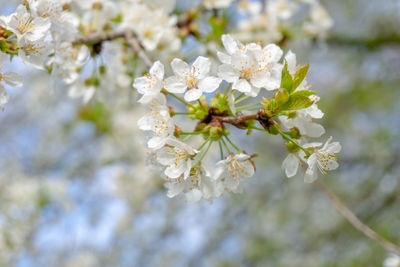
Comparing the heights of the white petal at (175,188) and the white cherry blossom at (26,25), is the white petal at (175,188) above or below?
below

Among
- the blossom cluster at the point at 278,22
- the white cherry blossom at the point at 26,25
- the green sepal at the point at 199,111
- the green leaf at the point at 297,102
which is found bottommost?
the blossom cluster at the point at 278,22

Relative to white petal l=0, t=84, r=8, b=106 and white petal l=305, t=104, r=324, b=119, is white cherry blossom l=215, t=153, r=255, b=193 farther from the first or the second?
white petal l=0, t=84, r=8, b=106

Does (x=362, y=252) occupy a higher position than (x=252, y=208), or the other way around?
(x=362, y=252)

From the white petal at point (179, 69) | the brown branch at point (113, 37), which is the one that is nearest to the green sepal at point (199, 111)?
the white petal at point (179, 69)

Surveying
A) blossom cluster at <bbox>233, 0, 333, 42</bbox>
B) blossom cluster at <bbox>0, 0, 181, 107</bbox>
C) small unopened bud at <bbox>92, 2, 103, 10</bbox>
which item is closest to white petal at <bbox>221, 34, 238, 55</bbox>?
blossom cluster at <bbox>0, 0, 181, 107</bbox>

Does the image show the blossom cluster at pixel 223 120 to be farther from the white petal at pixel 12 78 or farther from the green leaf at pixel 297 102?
the white petal at pixel 12 78

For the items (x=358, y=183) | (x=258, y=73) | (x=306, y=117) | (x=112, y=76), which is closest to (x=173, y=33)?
(x=112, y=76)

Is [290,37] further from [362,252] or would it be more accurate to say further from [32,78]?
[32,78]
